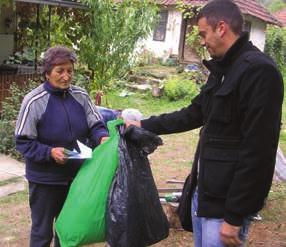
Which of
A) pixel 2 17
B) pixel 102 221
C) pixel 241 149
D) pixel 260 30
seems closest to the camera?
pixel 241 149

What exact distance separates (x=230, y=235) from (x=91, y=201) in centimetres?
91

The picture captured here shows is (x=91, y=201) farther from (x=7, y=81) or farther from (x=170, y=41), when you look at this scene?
(x=170, y=41)

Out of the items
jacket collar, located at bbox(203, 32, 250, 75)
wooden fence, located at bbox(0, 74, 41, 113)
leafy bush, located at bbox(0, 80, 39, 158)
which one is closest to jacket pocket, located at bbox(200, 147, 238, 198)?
jacket collar, located at bbox(203, 32, 250, 75)

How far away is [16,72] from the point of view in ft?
32.0

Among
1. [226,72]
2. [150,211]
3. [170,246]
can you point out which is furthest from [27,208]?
[226,72]

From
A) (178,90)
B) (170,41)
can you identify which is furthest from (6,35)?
(170,41)

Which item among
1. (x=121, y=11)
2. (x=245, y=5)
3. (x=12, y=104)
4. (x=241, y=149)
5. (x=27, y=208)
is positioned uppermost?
(x=245, y=5)

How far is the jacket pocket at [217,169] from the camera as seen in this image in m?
2.31

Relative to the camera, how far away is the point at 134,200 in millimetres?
2809

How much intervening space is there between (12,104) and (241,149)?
6.56 m

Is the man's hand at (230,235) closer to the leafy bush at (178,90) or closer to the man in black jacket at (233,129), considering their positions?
the man in black jacket at (233,129)

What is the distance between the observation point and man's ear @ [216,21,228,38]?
2276 millimetres

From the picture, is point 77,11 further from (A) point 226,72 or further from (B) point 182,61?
(B) point 182,61

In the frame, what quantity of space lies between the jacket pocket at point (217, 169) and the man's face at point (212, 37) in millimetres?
A: 480
